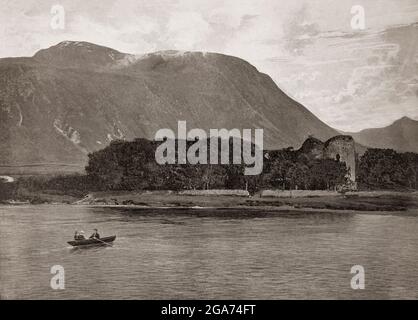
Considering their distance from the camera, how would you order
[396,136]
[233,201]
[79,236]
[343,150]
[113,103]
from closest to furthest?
1. [79,236]
2. [396,136]
3. [233,201]
4. [343,150]
5. [113,103]

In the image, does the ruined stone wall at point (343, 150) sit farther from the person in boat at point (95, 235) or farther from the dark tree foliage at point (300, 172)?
the person in boat at point (95, 235)

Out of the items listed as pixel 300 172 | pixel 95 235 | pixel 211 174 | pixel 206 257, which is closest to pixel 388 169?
pixel 300 172

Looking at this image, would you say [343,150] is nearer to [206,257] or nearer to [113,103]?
[206,257]

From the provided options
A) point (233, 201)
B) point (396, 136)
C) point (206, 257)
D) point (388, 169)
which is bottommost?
point (206, 257)

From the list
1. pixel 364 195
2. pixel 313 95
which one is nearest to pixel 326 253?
pixel 364 195

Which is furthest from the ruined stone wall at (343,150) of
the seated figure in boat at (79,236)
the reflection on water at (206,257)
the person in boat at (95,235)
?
the seated figure in boat at (79,236)

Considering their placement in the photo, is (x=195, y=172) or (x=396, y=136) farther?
(x=195, y=172)
